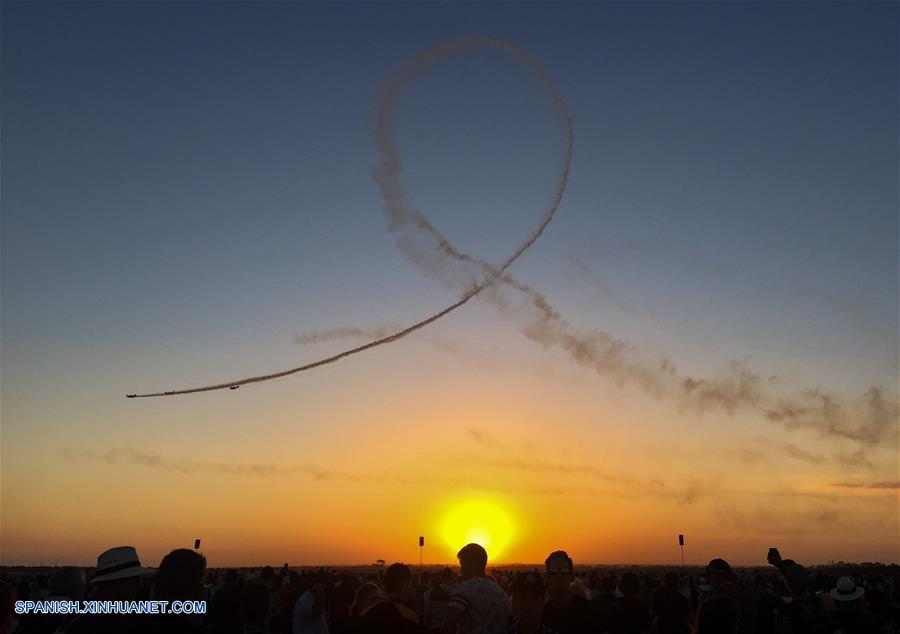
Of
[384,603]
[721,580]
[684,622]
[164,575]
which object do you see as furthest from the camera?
[721,580]

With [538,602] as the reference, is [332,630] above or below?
below

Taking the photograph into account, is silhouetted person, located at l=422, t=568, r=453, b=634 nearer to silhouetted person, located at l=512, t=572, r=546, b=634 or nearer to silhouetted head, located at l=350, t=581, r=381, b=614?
silhouetted head, located at l=350, t=581, r=381, b=614

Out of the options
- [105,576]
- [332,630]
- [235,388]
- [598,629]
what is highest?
[235,388]

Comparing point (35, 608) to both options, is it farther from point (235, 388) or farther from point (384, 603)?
point (235, 388)

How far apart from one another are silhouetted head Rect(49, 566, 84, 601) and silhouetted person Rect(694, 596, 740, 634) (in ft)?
27.5

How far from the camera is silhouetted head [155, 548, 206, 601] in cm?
610

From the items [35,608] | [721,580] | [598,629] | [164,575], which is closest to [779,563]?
[721,580]

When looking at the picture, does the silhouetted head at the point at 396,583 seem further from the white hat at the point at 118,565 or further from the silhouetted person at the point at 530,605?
the white hat at the point at 118,565

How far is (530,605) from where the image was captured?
342 inches

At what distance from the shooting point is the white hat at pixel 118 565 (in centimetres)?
641

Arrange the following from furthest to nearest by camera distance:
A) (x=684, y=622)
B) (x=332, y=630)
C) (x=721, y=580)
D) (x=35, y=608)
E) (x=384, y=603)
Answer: (x=332, y=630) < (x=721, y=580) < (x=684, y=622) < (x=35, y=608) < (x=384, y=603)

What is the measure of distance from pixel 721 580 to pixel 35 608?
9.96 m

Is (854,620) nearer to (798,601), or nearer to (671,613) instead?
(671,613)

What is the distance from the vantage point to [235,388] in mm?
58281
